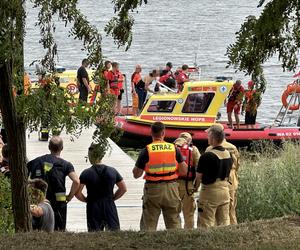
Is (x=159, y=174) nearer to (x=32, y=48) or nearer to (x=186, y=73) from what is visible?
(x=186, y=73)

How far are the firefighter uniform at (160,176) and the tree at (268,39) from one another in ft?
10.1

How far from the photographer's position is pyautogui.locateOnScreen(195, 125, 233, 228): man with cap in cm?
1264

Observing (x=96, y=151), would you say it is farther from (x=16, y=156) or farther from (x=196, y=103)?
(x=196, y=103)

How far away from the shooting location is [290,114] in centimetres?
2914

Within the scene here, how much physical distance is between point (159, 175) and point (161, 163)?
0.15 metres

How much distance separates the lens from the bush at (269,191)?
47.0ft

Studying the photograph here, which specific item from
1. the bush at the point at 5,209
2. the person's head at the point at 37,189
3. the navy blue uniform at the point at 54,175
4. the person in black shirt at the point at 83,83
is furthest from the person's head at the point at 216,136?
the person in black shirt at the point at 83,83

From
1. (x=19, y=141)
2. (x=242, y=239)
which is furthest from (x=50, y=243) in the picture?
(x=242, y=239)

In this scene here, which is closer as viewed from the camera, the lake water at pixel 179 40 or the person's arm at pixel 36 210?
the person's arm at pixel 36 210

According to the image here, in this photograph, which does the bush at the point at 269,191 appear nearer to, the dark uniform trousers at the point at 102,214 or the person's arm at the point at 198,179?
the person's arm at the point at 198,179

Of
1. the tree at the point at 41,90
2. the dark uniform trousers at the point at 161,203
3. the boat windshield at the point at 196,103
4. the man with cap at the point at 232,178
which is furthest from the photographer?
the boat windshield at the point at 196,103

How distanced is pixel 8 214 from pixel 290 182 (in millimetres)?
4470

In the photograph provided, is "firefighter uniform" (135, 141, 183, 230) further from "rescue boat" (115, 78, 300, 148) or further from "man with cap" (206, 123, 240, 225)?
"rescue boat" (115, 78, 300, 148)

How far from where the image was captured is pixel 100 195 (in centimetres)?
1236
